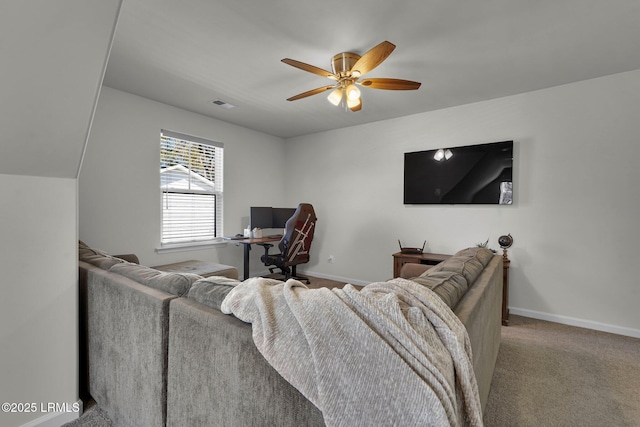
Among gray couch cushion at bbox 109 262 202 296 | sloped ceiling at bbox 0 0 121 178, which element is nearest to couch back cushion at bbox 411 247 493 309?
gray couch cushion at bbox 109 262 202 296

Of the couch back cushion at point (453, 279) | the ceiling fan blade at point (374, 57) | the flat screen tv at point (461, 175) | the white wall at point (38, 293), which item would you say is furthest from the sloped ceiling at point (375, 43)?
the couch back cushion at point (453, 279)

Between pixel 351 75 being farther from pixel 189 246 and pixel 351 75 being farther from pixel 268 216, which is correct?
pixel 189 246

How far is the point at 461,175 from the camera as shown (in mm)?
3561

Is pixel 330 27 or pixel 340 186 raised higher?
pixel 330 27

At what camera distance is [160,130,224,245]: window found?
3.67 meters

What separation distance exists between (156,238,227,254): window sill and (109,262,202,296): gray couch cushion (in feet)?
7.22

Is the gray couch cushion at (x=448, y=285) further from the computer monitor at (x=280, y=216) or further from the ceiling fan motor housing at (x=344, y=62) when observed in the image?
the computer monitor at (x=280, y=216)

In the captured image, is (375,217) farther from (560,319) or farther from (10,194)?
(10,194)

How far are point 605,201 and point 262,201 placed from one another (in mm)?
4405

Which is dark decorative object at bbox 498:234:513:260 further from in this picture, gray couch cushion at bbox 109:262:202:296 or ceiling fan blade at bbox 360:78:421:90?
gray couch cushion at bbox 109:262:202:296

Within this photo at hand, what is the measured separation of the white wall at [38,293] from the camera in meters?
1.40

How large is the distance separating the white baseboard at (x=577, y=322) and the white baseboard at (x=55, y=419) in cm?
404

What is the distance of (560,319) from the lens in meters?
3.03

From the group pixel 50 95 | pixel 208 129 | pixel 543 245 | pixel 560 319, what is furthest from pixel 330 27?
pixel 560 319
